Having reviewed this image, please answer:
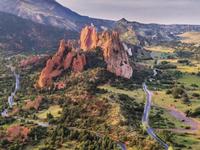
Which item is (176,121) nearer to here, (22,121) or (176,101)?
(176,101)

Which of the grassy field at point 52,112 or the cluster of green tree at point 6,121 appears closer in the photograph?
the cluster of green tree at point 6,121

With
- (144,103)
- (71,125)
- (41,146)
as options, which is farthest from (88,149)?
(144,103)

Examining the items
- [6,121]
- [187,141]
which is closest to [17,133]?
[6,121]

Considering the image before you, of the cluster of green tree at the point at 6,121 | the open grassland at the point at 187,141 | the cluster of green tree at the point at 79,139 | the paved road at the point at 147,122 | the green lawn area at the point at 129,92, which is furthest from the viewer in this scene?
the green lawn area at the point at 129,92

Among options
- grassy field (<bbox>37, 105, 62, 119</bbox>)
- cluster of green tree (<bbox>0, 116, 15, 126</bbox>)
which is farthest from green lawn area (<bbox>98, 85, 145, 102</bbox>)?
cluster of green tree (<bbox>0, 116, 15, 126</bbox>)

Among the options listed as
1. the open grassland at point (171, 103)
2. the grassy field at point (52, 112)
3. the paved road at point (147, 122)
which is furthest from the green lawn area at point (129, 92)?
the grassy field at point (52, 112)

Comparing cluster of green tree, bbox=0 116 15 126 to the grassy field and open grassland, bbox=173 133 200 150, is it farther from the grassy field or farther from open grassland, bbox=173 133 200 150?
open grassland, bbox=173 133 200 150

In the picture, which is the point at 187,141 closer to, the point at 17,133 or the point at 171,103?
the point at 171,103

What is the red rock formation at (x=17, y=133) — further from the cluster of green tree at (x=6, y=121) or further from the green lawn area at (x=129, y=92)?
the green lawn area at (x=129, y=92)
